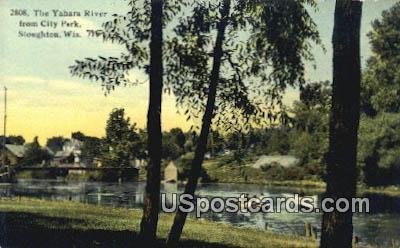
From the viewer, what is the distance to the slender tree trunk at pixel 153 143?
8.84m

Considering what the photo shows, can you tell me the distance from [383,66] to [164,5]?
56.2 feet

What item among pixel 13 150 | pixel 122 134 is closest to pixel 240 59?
pixel 122 134

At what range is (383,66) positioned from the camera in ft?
80.8

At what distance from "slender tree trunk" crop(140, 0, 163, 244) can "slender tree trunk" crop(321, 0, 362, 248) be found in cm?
298

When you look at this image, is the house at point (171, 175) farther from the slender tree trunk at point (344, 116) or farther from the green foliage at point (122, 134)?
the slender tree trunk at point (344, 116)

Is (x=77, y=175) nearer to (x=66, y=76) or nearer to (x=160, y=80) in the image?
(x=66, y=76)

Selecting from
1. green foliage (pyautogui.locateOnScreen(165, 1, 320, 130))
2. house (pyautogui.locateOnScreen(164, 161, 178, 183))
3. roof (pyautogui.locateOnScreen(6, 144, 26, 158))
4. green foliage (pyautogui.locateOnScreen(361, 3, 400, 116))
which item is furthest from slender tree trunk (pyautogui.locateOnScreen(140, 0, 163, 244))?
green foliage (pyautogui.locateOnScreen(361, 3, 400, 116))

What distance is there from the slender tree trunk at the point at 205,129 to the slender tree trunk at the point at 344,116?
3.26 m

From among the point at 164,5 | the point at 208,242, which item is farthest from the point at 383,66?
the point at 164,5

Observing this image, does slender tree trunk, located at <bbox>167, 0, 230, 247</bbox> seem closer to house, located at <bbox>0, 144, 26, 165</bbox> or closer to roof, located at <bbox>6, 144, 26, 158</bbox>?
house, located at <bbox>0, 144, 26, 165</bbox>

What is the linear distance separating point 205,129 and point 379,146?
2176 cm

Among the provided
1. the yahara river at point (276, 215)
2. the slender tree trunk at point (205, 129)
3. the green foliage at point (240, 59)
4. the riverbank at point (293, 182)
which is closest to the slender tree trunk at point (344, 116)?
the green foliage at point (240, 59)

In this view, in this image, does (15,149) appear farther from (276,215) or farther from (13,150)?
(276,215)

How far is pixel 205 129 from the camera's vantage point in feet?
33.0
